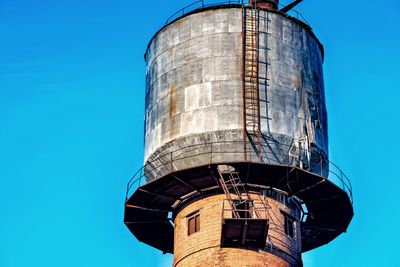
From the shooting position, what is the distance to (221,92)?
1385 inches

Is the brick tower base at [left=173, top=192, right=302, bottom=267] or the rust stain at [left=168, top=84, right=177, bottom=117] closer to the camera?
the brick tower base at [left=173, top=192, right=302, bottom=267]

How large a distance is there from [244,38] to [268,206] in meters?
6.27

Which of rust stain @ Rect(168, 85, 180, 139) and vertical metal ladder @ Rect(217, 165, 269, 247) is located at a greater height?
rust stain @ Rect(168, 85, 180, 139)

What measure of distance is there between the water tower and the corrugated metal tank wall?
37 mm

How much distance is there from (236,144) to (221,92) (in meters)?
2.09

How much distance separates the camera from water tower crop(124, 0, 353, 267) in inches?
1345

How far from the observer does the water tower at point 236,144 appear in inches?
1345

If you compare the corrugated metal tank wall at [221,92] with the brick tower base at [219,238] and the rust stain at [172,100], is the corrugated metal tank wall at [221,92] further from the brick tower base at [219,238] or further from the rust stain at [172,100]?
the brick tower base at [219,238]

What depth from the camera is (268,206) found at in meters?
34.7

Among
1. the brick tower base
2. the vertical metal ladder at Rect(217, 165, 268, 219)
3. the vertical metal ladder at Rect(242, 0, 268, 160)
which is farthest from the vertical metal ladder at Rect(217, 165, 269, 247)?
the vertical metal ladder at Rect(242, 0, 268, 160)

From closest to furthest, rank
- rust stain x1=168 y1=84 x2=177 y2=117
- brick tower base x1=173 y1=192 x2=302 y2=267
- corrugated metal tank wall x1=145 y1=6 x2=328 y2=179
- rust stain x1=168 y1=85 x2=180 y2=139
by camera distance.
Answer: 1. brick tower base x1=173 y1=192 x2=302 y2=267
2. corrugated metal tank wall x1=145 y1=6 x2=328 y2=179
3. rust stain x1=168 y1=85 x2=180 y2=139
4. rust stain x1=168 y1=84 x2=177 y2=117

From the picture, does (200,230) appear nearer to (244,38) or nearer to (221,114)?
(221,114)

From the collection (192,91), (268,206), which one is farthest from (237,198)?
(192,91)

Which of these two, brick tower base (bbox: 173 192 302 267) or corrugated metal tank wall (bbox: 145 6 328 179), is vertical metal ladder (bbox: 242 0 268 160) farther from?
brick tower base (bbox: 173 192 302 267)
